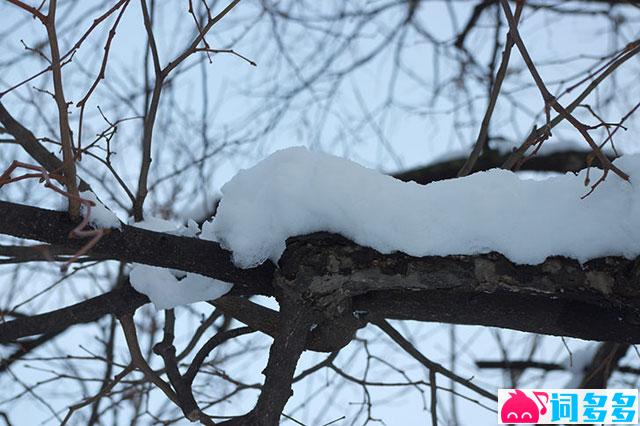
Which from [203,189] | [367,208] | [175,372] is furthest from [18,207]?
[203,189]

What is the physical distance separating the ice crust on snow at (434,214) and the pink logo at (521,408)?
0.88 m

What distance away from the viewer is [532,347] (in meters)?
3.41

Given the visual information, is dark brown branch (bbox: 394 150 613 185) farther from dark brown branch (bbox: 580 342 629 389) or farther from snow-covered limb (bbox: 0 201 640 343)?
snow-covered limb (bbox: 0 201 640 343)

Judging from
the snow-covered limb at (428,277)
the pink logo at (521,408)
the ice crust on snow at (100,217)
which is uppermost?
the pink logo at (521,408)

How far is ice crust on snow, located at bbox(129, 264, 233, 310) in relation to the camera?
53.2 inches

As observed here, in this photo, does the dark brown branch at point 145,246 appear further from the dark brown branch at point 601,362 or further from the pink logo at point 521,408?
the dark brown branch at point 601,362

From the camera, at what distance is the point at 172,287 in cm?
139

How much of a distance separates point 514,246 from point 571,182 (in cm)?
19

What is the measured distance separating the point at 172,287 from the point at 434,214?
0.57 meters

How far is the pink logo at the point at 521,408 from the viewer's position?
1.92m

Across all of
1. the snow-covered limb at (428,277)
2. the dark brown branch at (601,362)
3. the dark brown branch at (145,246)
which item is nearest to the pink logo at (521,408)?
the dark brown branch at (601,362)

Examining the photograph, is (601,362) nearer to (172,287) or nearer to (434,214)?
(434,214)

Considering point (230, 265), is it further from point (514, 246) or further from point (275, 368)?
point (514, 246)

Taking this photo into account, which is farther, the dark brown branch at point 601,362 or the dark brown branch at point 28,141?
the dark brown branch at point 601,362
